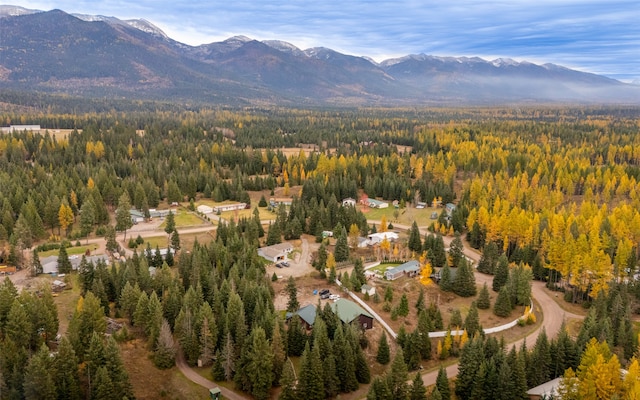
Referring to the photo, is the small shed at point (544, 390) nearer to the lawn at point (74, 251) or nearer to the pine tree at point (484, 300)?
the pine tree at point (484, 300)

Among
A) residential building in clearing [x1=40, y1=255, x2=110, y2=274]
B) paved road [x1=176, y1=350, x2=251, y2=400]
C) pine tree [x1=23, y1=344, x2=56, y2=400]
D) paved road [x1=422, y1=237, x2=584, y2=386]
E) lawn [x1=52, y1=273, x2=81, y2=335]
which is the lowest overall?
paved road [x1=176, y1=350, x2=251, y2=400]

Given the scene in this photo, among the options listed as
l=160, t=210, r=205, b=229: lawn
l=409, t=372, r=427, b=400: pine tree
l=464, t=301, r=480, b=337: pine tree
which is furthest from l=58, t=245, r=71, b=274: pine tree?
l=464, t=301, r=480, b=337: pine tree

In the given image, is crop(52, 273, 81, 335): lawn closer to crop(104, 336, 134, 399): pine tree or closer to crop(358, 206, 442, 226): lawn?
crop(104, 336, 134, 399): pine tree

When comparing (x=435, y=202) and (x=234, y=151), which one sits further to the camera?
(x=234, y=151)

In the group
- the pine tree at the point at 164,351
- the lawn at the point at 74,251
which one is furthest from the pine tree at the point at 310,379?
the lawn at the point at 74,251

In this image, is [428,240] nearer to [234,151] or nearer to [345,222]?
[345,222]

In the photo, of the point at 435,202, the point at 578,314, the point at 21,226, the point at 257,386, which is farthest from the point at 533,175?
the point at 21,226
